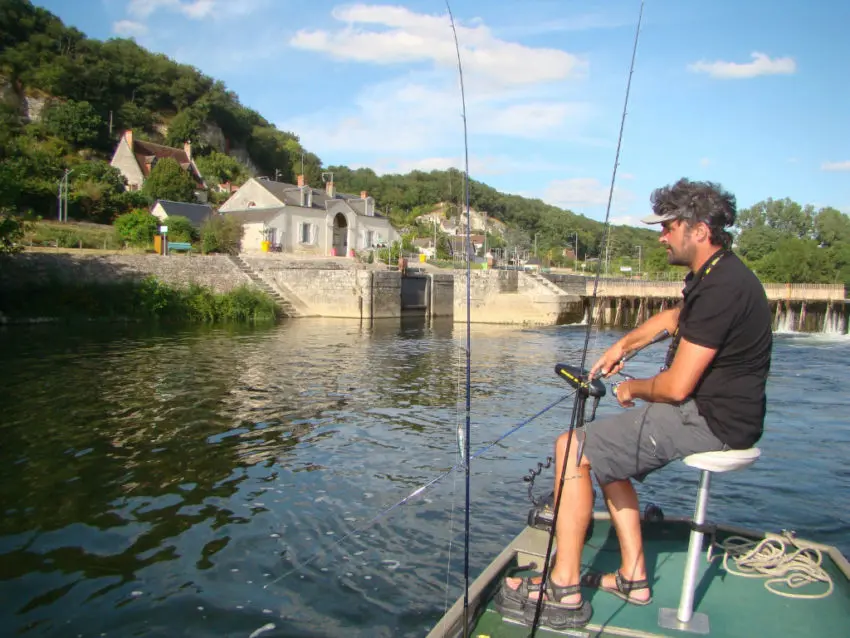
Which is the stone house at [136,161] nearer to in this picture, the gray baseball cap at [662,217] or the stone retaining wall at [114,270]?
the stone retaining wall at [114,270]

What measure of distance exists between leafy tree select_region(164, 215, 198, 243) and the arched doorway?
13594 millimetres

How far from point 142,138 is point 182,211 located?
35.0 m

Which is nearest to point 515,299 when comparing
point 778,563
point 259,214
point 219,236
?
point 219,236

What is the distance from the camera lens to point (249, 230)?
1907 inches

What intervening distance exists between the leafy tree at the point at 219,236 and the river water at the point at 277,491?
27099 mm

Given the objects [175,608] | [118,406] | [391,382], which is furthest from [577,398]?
[391,382]

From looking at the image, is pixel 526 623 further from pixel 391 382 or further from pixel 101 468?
pixel 391 382

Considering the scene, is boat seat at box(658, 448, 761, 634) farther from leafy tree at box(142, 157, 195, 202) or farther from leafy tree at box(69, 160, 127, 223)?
leafy tree at box(142, 157, 195, 202)

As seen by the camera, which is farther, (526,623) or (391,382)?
(391,382)

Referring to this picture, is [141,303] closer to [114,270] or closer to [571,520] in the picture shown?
[114,270]

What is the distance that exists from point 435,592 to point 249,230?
153 feet

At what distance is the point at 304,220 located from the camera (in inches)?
2012

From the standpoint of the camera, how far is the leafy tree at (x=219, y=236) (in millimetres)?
40344

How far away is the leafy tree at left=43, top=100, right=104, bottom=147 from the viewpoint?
65375 mm
